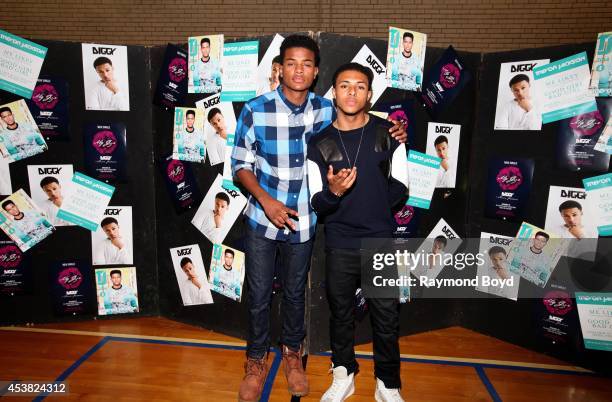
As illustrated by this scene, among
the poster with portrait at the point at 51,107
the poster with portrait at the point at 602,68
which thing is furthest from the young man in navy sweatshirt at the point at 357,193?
the poster with portrait at the point at 51,107

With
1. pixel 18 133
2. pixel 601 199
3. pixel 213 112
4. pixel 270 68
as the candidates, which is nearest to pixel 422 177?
pixel 601 199

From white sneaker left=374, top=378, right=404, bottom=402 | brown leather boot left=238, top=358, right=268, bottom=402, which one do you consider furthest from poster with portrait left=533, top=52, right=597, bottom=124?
brown leather boot left=238, top=358, right=268, bottom=402

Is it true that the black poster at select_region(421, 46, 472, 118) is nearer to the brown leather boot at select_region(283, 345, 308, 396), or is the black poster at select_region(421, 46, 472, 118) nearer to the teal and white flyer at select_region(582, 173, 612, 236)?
the teal and white flyer at select_region(582, 173, 612, 236)

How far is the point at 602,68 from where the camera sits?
2143 millimetres

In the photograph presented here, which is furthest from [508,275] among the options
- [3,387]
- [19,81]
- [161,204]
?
[19,81]

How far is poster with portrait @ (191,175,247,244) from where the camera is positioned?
255 cm

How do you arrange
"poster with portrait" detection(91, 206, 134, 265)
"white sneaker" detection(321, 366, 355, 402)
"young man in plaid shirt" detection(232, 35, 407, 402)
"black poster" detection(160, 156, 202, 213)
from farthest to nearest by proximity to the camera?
"poster with portrait" detection(91, 206, 134, 265) < "black poster" detection(160, 156, 202, 213) < "white sneaker" detection(321, 366, 355, 402) < "young man in plaid shirt" detection(232, 35, 407, 402)

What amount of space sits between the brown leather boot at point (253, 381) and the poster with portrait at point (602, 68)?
2.45 metres

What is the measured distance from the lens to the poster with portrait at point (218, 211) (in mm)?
2555

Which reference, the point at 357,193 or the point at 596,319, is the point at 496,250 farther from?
the point at 357,193

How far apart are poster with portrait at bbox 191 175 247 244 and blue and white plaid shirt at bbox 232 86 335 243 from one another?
1.87ft

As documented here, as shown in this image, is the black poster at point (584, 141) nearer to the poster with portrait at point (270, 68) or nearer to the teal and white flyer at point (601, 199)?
the teal and white flyer at point (601, 199)

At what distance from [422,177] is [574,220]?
36.5 inches

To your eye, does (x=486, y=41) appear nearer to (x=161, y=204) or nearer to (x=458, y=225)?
(x=458, y=225)
